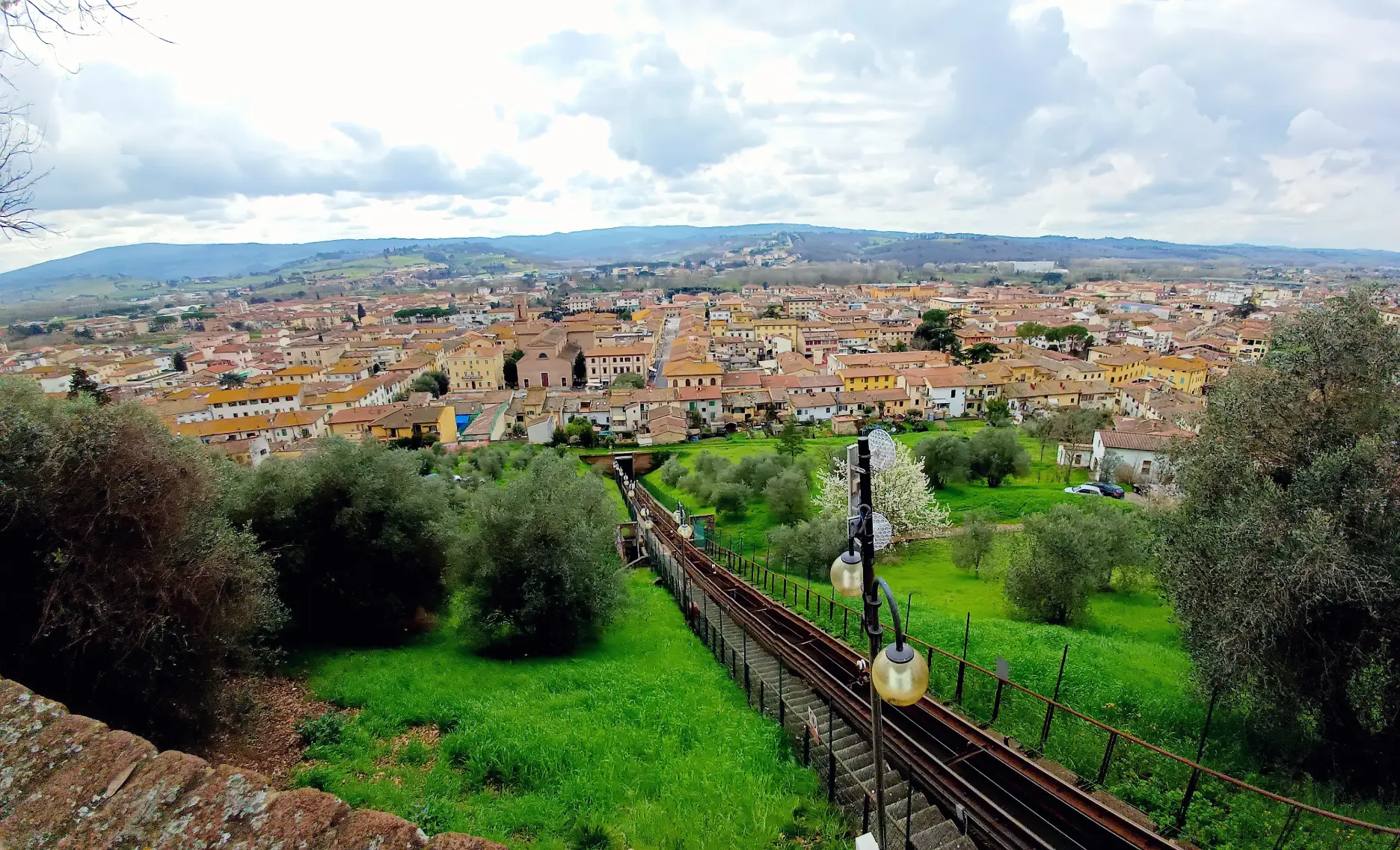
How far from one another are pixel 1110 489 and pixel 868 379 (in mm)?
30604

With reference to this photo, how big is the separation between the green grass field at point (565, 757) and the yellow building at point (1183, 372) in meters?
78.6

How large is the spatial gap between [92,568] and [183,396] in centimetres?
7316

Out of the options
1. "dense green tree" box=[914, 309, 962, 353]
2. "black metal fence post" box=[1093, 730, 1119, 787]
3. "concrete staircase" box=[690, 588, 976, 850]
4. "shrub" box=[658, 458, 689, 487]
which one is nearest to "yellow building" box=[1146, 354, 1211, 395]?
"dense green tree" box=[914, 309, 962, 353]

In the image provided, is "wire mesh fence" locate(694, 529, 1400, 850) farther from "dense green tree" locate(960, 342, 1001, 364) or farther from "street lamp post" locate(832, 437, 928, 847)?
"dense green tree" locate(960, 342, 1001, 364)

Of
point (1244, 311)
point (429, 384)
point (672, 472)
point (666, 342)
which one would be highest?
point (1244, 311)

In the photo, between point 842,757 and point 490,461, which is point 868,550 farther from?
point 490,461

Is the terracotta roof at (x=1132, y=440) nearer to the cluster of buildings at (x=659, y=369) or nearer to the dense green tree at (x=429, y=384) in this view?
the cluster of buildings at (x=659, y=369)

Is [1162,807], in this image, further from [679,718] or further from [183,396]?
[183,396]

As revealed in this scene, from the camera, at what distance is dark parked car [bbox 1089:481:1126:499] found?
3669 centimetres

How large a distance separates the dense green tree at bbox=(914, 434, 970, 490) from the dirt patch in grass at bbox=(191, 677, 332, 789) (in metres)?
35.8

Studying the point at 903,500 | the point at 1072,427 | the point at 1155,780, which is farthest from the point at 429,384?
the point at 1155,780

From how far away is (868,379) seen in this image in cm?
6600

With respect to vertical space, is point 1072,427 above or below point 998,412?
above

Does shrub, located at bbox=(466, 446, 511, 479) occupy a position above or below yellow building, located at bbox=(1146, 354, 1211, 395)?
below
